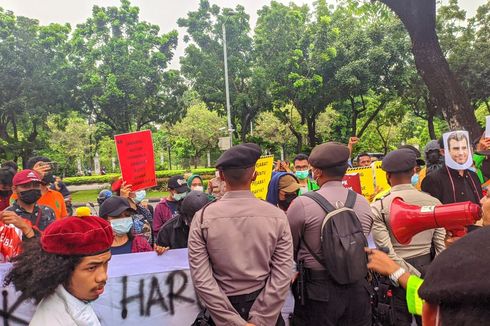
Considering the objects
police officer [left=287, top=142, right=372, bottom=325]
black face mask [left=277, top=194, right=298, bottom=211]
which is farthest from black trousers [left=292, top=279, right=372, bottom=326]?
black face mask [left=277, top=194, right=298, bottom=211]

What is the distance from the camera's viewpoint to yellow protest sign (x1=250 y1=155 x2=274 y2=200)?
4.95m

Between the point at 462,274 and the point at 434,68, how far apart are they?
7102 millimetres

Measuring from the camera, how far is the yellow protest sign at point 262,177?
4953 mm

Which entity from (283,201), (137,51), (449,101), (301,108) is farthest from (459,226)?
(137,51)

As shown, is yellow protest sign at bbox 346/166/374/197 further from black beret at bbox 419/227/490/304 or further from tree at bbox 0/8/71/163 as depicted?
tree at bbox 0/8/71/163

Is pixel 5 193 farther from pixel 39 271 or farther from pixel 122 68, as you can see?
pixel 122 68

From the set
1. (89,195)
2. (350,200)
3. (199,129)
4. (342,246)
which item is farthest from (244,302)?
(199,129)

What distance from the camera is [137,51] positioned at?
73.2 ft

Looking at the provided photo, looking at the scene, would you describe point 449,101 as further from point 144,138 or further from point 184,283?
point 184,283

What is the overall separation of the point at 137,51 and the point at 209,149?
1763 centimetres

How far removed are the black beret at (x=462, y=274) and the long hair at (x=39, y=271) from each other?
1472 millimetres

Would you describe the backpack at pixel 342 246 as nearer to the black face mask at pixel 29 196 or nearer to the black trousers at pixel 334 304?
the black trousers at pixel 334 304

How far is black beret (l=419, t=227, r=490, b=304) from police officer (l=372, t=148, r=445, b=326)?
2257 millimetres

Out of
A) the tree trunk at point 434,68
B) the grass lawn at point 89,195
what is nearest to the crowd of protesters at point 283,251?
the tree trunk at point 434,68
